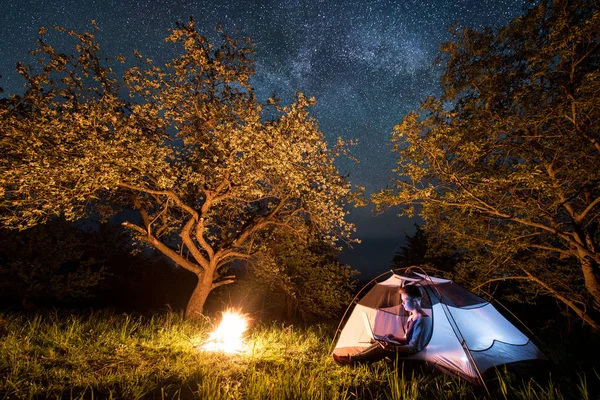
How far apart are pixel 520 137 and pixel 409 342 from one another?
254 inches

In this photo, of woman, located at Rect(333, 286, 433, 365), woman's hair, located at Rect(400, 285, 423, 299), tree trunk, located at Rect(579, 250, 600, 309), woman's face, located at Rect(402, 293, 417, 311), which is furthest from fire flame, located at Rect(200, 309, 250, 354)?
tree trunk, located at Rect(579, 250, 600, 309)

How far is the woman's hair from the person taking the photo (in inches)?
289

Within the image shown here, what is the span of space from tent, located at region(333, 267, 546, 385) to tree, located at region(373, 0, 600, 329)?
311 centimetres

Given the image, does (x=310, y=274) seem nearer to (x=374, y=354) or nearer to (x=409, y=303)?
(x=409, y=303)

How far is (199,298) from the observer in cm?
1320

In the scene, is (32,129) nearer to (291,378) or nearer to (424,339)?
(291,378)

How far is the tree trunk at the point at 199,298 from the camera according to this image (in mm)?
12781

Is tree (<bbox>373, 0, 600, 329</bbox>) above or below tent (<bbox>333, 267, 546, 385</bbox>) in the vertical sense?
above

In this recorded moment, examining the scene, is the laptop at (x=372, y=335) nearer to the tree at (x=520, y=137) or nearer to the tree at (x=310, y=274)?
the tree at (x=520, y=137)

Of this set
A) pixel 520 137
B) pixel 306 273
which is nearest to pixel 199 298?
pixel 306 273

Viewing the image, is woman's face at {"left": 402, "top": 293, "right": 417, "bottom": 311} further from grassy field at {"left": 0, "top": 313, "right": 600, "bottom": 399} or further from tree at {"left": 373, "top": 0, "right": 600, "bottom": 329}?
tree at {"left": 373, "top": 0, "right": 600, "bottom": 329}

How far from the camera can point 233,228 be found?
1509 centimetres

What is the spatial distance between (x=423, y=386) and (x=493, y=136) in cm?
759

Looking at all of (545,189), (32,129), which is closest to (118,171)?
(32,129)
